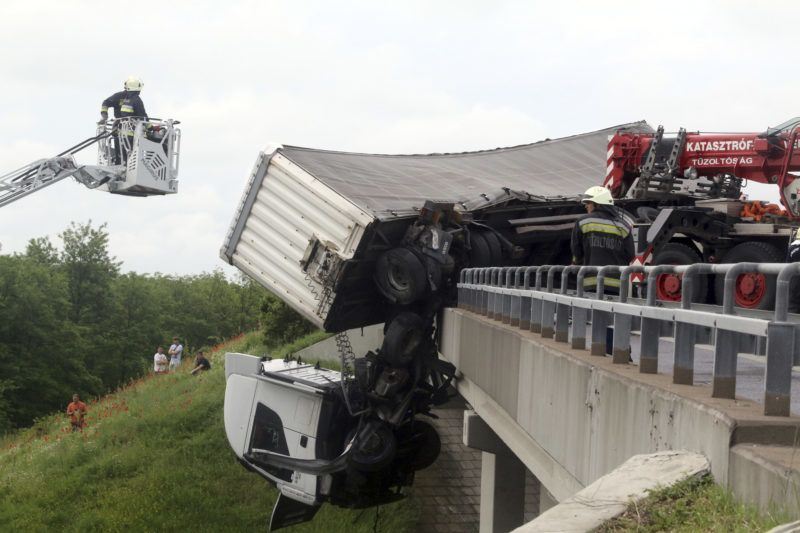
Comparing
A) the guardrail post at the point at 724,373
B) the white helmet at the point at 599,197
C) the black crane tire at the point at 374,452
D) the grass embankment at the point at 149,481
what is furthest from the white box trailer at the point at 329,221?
the guardrail post at the point at 724,373

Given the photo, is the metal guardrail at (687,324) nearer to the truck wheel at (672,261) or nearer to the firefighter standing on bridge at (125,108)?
the truck wheel at (672,261)

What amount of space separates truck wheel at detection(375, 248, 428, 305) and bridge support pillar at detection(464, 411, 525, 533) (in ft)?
6.04

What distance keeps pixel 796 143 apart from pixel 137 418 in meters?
17.1

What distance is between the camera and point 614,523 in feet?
13.5

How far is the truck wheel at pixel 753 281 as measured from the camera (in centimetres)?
1325

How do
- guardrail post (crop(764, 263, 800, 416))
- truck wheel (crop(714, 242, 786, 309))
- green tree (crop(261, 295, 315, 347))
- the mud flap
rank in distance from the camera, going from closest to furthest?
guardrail post (crop(764, 263, 800, 416))
truck wheel (crop(714, 242, 786, 309))
the mud flap
green tree (crop(261, 295, 315, 347))

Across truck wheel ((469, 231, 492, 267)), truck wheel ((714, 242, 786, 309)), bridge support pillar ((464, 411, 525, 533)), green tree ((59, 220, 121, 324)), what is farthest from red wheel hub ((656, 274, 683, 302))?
green tree ((59, 220, 121, 324))

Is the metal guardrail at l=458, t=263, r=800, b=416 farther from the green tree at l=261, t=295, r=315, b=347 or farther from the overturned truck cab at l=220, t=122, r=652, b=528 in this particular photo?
the green tree at l=261, t=295, r=315, b=347

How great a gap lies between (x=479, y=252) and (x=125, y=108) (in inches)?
360

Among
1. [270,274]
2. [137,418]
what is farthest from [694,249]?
[137,418]

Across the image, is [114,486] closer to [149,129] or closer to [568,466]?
[149,129]

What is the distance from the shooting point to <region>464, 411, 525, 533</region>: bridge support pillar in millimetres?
13664

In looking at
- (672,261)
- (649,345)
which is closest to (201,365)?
(672,261)

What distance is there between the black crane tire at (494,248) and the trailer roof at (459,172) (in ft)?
1.89
